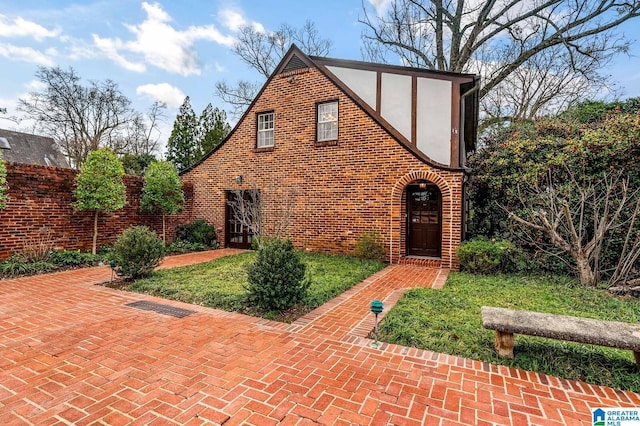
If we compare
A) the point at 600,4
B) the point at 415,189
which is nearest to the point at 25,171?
the point at 415,189

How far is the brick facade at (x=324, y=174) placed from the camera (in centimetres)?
852

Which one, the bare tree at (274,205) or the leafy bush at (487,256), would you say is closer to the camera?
the leafy bush at (487,256)

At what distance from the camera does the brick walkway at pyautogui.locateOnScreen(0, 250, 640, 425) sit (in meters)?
2.29

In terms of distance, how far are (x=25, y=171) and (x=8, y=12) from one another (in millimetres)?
5132

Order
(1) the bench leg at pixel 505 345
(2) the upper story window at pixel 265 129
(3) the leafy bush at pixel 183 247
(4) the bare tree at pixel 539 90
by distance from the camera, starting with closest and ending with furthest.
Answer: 1. (1) the bench leg at pixel 505 345
2. (3) the leafy bush at pixel 183 247
3. (2) the upper story window at pixel 265 129
4. (4) the bare tree at pixel 539 90

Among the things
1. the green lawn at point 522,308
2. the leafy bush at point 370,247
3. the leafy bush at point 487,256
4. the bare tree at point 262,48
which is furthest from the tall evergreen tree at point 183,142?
the green lawn at point 522,308

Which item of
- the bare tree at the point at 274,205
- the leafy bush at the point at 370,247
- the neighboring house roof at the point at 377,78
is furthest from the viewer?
the bare tree at the point at 274,205

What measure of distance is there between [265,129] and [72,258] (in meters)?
6.79

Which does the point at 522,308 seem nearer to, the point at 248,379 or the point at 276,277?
the point at 276,277

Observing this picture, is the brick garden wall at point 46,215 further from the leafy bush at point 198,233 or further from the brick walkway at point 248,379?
A: the brick walkway at point 248,379

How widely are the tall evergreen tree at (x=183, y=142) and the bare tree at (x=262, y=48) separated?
157 inches

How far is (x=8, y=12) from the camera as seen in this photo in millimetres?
8734

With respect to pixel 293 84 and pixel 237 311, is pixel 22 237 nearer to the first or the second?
pixel 237 311

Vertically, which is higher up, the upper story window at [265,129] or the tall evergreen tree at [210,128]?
the tall evergreen tree at [210,128]
